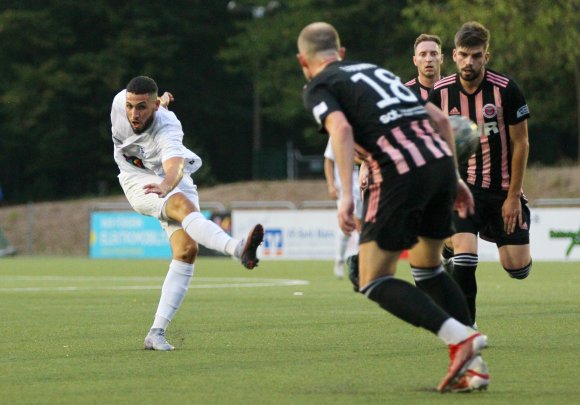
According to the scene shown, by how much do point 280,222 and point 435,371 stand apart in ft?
70.1

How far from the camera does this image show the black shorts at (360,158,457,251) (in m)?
7.16

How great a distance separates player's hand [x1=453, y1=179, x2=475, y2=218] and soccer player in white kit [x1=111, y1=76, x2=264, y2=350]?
6.36ft

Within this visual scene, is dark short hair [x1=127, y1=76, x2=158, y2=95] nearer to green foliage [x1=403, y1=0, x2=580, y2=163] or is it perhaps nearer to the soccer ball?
the soccer ball

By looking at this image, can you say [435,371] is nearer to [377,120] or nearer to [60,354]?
[377,120]

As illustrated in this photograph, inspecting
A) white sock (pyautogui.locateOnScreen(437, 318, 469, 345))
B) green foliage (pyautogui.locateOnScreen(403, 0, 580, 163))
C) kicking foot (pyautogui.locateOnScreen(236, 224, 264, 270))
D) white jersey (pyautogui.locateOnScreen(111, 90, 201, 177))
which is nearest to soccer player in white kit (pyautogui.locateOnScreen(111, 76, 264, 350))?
white jersey (pyautogui.locateOnScreen(111, 90, 201, 177))

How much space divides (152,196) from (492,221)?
2697 mm

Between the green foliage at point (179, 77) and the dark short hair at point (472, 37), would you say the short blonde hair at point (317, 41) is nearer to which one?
the dark short hair at point (472, 37)

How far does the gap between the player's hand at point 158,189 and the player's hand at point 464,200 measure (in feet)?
7.16

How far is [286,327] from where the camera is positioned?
1137cm

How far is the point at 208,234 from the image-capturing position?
911 cm

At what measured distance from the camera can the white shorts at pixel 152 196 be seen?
31.4 ft

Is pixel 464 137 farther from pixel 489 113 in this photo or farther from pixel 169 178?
pixel 169 178

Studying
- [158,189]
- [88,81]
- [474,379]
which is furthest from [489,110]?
[88,81]

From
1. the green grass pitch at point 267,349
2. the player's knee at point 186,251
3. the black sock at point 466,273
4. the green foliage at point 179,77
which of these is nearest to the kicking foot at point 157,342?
the green grass pitch at point 267,349
